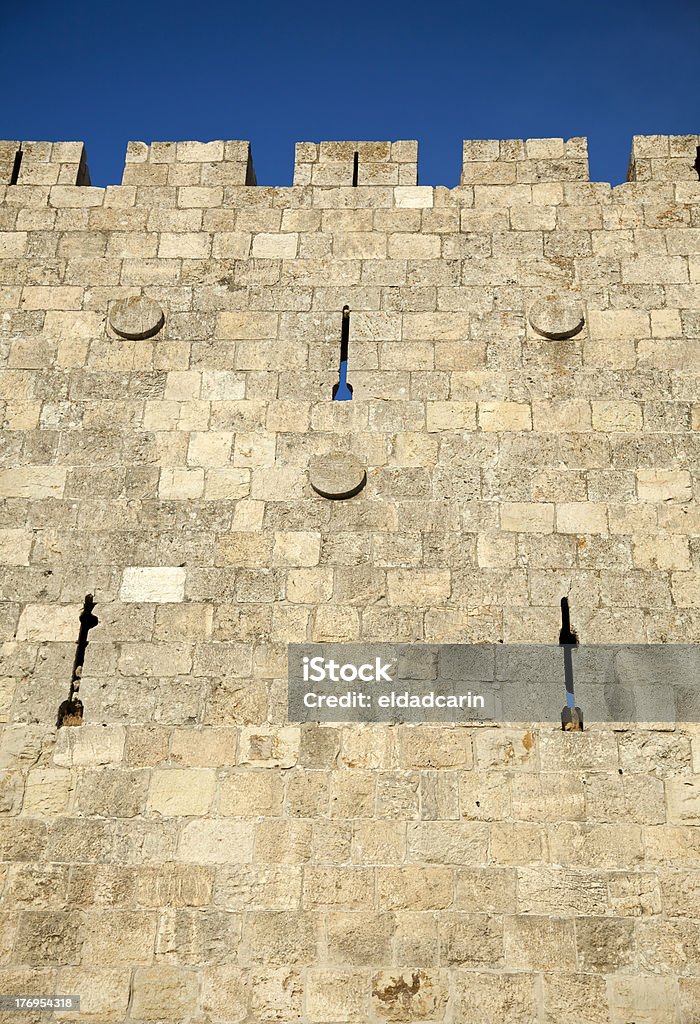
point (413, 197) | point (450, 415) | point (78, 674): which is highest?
point (413, 197)

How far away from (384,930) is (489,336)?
311 centimetres

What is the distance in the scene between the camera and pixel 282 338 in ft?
17.9

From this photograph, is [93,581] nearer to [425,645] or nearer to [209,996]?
[425,645]

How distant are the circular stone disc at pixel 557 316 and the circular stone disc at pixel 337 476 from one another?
131 centimetres

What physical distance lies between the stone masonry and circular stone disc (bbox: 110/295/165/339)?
0.06 feet

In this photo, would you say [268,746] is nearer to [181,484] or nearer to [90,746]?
[90,746]

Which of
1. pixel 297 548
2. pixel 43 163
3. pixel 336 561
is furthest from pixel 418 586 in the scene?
Answer: pixel 43 163

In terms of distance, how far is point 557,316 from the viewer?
17.7 feet

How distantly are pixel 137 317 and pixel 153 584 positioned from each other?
160 centimetres

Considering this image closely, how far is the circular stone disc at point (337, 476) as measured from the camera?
5062 millimetres

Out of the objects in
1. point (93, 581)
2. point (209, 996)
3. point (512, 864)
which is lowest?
point (209, 996)

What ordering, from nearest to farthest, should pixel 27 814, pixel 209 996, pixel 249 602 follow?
pixel 209 996 → pixel 27 814 → pixel 249 602

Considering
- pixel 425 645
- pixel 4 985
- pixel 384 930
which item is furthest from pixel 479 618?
pixel 4 985

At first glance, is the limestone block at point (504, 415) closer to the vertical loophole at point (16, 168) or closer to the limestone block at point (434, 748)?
the limestone block at point (434, 748)
